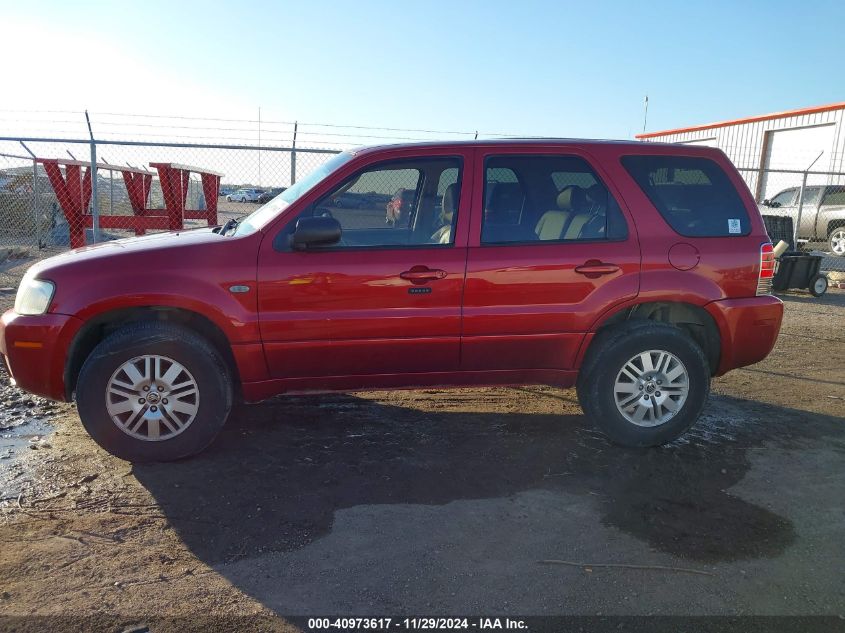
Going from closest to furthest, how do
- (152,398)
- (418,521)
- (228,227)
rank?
(418,521) → (152,398) → (228,227)

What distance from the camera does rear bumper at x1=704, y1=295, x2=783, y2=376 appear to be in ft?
13.9

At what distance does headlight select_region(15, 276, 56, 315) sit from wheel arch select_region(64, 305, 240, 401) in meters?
0.26

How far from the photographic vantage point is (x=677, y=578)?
9.30 feet

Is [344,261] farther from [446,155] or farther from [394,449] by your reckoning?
[394,449]

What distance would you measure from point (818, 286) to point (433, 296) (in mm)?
9654

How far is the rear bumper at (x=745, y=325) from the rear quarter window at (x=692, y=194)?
1.61ft

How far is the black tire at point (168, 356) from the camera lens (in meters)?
3.69

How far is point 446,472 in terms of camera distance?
383cm

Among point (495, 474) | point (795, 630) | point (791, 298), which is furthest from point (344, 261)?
point (791, 298)

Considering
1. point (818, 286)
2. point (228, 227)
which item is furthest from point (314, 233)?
point (818, 286)

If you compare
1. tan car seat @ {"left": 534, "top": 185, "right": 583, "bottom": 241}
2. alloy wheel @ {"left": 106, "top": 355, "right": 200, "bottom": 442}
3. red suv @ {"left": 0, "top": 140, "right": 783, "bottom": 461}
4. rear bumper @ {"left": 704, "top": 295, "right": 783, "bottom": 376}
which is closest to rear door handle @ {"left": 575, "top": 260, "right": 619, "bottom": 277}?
red suv @ {"left": 0, "top": 140, "right": 783, "bottom": 461}

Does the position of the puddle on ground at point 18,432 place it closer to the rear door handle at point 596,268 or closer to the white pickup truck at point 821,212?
the rear door handle at point 596,268

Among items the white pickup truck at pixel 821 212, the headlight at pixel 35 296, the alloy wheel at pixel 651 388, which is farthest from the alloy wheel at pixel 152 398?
the white pickup truck at pixel 821 212

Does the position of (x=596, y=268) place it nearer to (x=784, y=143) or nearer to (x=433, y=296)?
(x=433, y=296)
